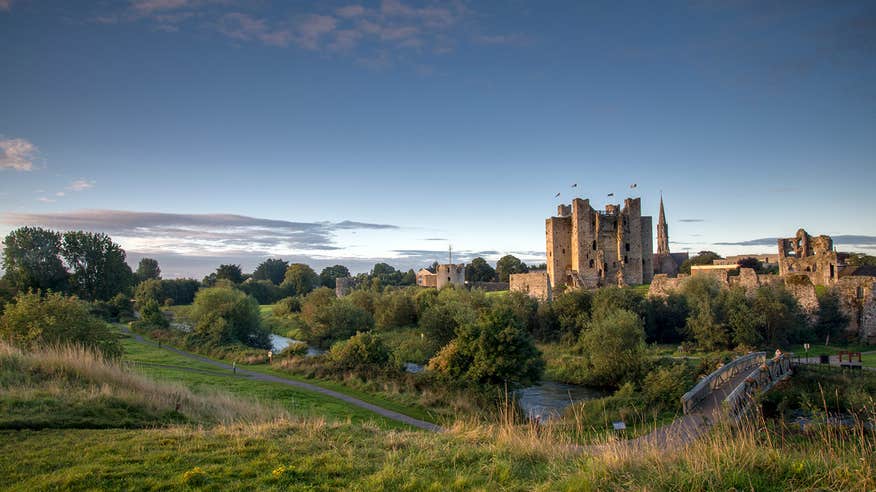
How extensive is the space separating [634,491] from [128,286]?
67375 millimetres

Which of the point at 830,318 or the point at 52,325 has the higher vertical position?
the point at 52,325

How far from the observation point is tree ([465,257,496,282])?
299 ft

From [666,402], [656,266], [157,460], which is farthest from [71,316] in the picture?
[656,266]

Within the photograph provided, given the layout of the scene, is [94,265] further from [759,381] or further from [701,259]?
[701,259]

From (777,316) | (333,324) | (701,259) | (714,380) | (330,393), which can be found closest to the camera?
A: (714,380)

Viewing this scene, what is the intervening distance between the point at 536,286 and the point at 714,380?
28884mm

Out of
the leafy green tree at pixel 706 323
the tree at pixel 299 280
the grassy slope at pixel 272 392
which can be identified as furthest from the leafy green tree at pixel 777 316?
the tree at pixel 299 280

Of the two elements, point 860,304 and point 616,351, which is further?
point 860,304

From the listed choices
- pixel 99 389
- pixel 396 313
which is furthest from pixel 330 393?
pixel 396 313

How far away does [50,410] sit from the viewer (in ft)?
28.3

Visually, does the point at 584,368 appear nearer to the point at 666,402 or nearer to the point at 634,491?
the point at 666,402

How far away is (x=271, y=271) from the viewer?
120750 mm

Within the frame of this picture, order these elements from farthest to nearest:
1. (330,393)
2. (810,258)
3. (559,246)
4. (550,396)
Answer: (559,246) < (810,258) < (550,396) < (330,393)

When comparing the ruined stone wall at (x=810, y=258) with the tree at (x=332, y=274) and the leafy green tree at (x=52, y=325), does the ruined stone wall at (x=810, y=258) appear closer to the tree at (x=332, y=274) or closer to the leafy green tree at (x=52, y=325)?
the leafy green tree at (x=52, y=325)
